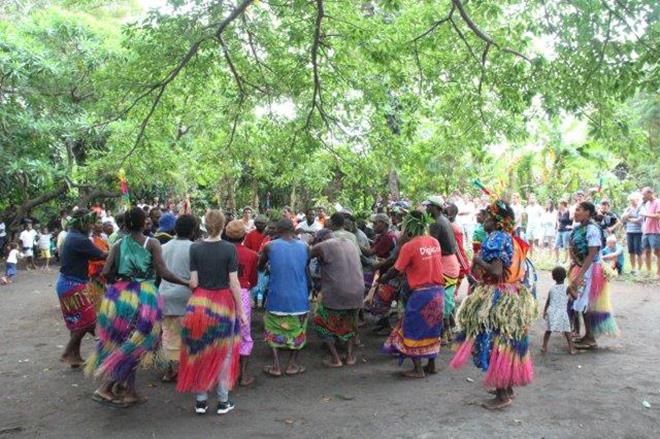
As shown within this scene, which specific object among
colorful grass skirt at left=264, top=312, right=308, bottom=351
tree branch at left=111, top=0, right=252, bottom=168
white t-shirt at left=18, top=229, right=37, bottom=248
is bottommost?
colorful grass skirt at left=264, top=312, right=308, bottom=351

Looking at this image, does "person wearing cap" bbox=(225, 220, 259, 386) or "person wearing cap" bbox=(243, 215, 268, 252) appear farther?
"person wearing cap" bbox=(243, 215, 268, 252)

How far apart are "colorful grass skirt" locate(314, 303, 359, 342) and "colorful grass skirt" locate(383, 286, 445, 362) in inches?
28.2

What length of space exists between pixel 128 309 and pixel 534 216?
504 inches

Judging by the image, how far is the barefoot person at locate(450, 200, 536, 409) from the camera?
16.2ft

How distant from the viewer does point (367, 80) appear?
8.62 metres

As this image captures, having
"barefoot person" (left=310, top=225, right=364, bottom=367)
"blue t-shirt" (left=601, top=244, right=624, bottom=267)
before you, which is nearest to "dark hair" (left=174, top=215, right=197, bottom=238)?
"barefoot person" (left=310, top=225, right=364, bottom=367)

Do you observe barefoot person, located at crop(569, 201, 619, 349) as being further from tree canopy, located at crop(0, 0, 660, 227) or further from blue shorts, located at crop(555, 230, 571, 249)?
blue shorts, located at crop(555, 230, 571, 249)

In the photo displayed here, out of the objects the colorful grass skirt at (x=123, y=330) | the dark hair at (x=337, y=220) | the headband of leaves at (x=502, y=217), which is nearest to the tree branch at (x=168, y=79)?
the dark hair at (x=337, y=220)

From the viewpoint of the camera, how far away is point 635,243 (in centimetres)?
1220

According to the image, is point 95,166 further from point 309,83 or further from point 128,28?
point 309,83

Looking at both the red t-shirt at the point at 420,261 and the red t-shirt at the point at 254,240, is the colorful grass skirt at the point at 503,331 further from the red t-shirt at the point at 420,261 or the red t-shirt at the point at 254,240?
the red t-shirt at the point at 254,240

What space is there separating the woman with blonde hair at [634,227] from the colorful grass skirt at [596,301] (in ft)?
19.3

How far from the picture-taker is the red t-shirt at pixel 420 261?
5.84 metres

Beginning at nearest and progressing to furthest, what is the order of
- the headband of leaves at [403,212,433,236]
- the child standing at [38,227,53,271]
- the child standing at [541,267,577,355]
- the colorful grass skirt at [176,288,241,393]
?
the colorful grass skirt at [176,288,241,393] → the headband of leaves at [403,212,433,236] → the child standing at [541,267,577,355] → the child standing at [38,227,53,271]
